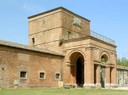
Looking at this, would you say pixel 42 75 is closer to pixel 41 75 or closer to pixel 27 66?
pixel 41 75

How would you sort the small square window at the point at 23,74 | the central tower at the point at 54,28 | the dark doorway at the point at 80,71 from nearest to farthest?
the small square window at the point at 23,74, the central tower at the point at 54,28, the dark doorway at the point at 80,71

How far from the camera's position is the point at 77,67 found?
35.1 metres

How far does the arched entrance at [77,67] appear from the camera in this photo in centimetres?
3244

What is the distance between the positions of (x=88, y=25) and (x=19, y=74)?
20.4 metres

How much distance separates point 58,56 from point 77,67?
19.3ft

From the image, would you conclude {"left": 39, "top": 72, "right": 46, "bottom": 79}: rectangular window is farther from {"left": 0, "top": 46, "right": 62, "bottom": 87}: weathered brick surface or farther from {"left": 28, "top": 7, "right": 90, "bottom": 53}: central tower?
{"left": 28, "top": 7, "right": 90, "bottom": 53}: central tower

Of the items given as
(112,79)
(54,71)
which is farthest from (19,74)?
(112,79)

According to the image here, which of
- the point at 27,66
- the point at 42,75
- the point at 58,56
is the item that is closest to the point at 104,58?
the point at 58,56

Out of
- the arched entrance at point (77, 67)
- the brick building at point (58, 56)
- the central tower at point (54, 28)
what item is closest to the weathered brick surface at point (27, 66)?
the brick building at point (58, 56)

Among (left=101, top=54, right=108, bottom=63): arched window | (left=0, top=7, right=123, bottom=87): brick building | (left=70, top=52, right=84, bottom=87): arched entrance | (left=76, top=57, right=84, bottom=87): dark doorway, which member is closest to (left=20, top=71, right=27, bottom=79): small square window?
(left=0, top=7, right=123, bottom=87): brick building

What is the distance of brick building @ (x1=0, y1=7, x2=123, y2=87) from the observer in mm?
24203

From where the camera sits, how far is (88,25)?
4103cm

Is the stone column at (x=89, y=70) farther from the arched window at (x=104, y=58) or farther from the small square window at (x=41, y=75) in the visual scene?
the small square window at (x=41, y=75)

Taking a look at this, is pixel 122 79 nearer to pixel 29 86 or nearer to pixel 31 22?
pixel 31 22
